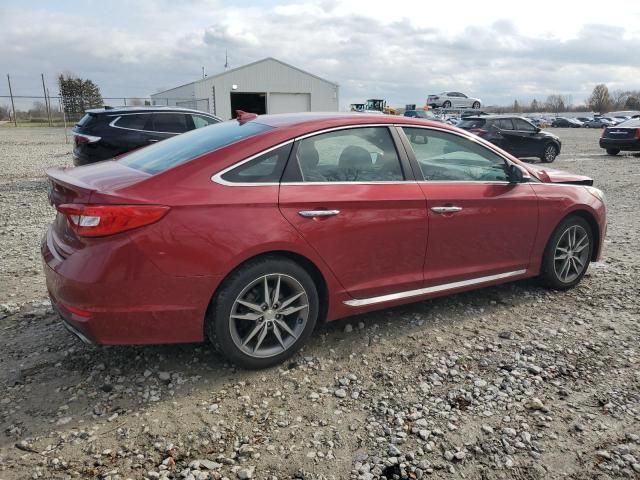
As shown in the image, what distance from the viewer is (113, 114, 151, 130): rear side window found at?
9.88m

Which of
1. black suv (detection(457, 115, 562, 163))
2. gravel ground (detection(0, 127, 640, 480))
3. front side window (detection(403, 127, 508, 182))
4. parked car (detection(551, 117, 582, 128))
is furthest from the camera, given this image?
parked car (detection(551, 117, 582, 128))

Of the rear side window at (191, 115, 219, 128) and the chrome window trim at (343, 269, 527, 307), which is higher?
the rear side window at (191, 115, 219, 128)

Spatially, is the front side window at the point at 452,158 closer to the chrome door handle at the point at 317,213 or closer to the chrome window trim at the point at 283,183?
the chrome window trim at the point at 283,183

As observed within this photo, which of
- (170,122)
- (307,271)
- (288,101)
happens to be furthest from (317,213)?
(288,101)

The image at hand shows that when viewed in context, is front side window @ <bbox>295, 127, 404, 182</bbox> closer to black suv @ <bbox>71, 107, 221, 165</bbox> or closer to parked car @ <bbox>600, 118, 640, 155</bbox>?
black suv @ <bbox>71, 107, 221, 165</bbox>

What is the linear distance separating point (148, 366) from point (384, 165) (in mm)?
2103

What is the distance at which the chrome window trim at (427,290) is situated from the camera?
362cm

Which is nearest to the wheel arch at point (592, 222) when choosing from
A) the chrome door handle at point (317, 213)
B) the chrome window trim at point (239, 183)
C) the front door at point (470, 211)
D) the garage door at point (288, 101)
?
the front door at point (470, 211)

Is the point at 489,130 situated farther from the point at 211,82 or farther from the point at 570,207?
the point at 211,82

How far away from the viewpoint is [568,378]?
3.33 m

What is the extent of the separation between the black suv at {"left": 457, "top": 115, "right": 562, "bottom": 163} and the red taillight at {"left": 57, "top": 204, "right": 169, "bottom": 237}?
50.7ft

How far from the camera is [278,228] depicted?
3.12 m

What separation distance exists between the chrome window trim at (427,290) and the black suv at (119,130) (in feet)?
24.4

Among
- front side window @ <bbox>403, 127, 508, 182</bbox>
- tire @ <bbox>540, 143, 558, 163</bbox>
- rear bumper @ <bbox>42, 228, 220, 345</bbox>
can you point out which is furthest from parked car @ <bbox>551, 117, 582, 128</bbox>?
rear bumper @ <bbox>42, 228, 220, 345</bbox>
